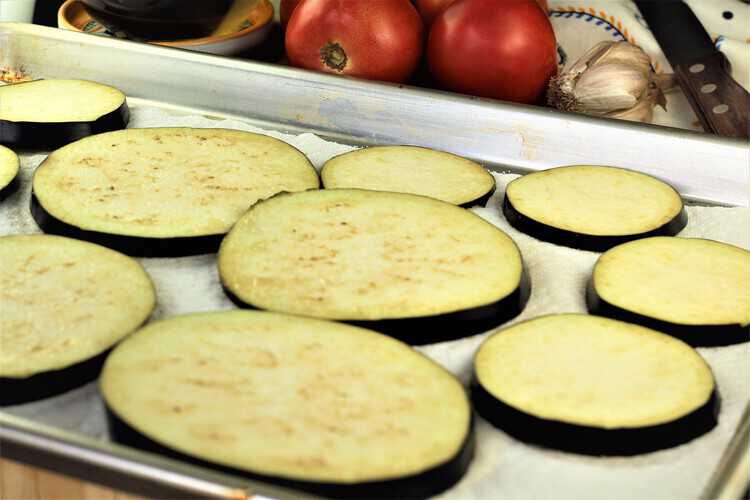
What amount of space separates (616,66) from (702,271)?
0.79m

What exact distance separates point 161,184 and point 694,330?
0.95 meters

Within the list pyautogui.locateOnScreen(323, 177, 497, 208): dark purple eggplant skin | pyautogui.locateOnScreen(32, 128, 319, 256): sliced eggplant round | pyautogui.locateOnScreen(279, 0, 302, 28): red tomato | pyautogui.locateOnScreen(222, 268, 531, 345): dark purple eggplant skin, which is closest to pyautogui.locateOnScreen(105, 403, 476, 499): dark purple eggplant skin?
pyautogui.locateOnScreen(222, 268, 531, 345): dark purple eggplant skin

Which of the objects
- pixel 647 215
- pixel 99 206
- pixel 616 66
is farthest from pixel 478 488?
pixel 616 66

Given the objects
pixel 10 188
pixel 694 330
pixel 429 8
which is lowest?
pixel 10 188

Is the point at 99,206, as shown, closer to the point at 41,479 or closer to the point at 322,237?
the point at 322,237

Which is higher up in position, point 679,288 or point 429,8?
point 429,8

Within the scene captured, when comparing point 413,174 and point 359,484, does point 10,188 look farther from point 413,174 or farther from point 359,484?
point 359,484

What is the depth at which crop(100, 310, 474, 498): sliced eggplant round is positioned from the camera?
1.04m

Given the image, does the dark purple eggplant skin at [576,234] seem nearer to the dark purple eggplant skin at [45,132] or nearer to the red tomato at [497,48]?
the red tomato at [497,48]

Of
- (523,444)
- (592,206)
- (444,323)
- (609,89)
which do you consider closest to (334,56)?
(609,89)

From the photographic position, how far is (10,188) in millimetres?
1723

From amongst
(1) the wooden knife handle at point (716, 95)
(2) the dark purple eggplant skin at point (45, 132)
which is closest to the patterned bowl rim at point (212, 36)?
(2) the dark purple eggplant skin at point (45, 132)

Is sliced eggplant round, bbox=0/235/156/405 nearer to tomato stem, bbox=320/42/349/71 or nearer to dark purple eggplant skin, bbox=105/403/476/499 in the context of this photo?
dark purple eggplant skin, bbox=105/403/476/499

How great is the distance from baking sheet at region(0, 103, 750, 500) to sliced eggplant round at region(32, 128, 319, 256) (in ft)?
0.17
